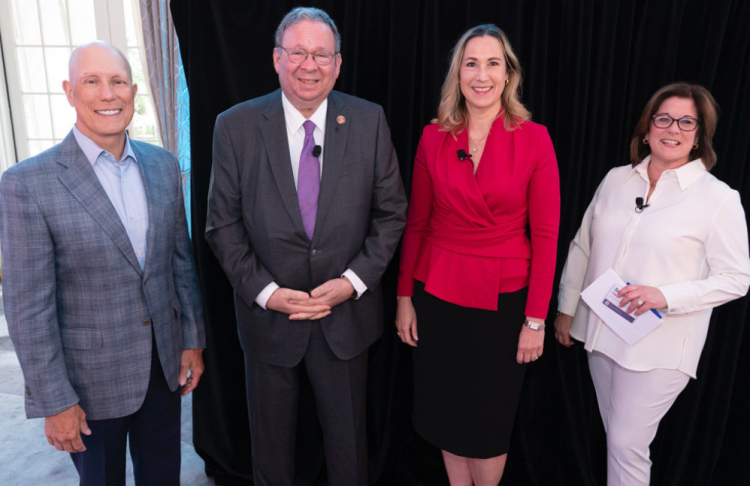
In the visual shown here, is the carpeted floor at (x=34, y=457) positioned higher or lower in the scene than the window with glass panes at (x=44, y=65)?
lower

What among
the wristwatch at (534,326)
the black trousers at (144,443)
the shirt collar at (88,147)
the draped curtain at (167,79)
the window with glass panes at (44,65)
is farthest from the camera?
the window with glass panes at (44,65)

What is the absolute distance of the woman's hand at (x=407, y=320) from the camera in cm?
204

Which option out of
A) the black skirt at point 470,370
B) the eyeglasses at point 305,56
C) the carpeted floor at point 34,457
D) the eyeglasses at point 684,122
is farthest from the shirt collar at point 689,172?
the carpeted floor at point 34,457

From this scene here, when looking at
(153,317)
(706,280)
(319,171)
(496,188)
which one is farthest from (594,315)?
(153,317)

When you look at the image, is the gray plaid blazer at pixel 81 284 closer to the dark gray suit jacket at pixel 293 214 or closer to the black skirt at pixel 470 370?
the dark gray suit jacket at pixel 293 214

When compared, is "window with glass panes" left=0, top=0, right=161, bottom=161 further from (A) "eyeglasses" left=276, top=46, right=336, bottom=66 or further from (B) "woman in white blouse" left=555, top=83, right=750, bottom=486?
(B) "woman in white blouse" left=555, top=83, right=750, bottom=486

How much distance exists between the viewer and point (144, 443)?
5.87ft

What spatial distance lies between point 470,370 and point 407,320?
0.32m

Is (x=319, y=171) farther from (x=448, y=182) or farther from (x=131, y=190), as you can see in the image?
(x=131, y=190)

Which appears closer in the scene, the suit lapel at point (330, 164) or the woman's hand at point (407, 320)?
the suit lapel at point (330, 164)

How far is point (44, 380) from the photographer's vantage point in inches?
56.5

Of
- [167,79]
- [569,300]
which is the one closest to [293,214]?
[569,300]

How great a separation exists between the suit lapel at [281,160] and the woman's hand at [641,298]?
3.88ft

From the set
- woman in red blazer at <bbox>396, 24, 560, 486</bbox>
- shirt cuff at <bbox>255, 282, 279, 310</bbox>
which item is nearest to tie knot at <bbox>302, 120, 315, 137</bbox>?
woman in red blazer at <bbox>396, 24, 560, 486</bbox>
